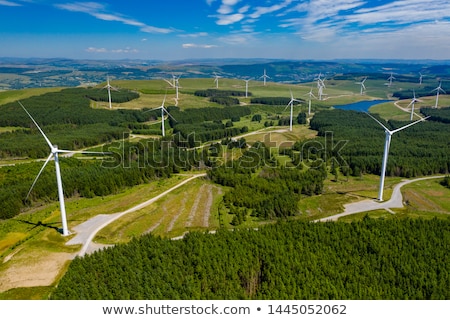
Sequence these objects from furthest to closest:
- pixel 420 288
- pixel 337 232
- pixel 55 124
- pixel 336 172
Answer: pixel 55 124, pixel 336 172, pixel 337 232, pixel 420 288

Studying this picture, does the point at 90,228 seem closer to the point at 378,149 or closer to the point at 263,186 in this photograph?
the point at 263,186

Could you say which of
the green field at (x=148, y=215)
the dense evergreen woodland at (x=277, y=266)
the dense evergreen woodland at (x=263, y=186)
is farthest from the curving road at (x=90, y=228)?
the dense evergreen woodland at (x=263, y=186)

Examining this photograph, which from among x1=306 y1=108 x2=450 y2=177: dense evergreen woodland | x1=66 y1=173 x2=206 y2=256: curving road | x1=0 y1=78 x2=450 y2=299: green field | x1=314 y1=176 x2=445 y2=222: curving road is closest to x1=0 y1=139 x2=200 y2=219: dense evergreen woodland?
x1=0 y1=78 x2=450 y2=299: green field

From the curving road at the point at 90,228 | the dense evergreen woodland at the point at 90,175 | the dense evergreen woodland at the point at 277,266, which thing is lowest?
the curving road at the point at 90,228

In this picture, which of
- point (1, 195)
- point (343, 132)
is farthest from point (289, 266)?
point (343, 132)

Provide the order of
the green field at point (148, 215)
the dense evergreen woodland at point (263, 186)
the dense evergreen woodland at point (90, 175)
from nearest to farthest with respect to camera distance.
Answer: the green field at point (148, 215), the dense evergreen woodland at point (263, 186), the dense evergreen woodland at point (90, 175)

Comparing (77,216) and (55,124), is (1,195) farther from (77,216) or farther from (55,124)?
(55,124)

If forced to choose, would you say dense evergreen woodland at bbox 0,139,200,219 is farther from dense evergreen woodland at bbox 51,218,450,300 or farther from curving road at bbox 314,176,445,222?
curving road at bbox 314,176,445,222

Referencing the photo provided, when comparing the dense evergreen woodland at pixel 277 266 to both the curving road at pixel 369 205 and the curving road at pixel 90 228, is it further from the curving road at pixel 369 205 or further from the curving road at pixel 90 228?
the curving road at pixel 369 205
